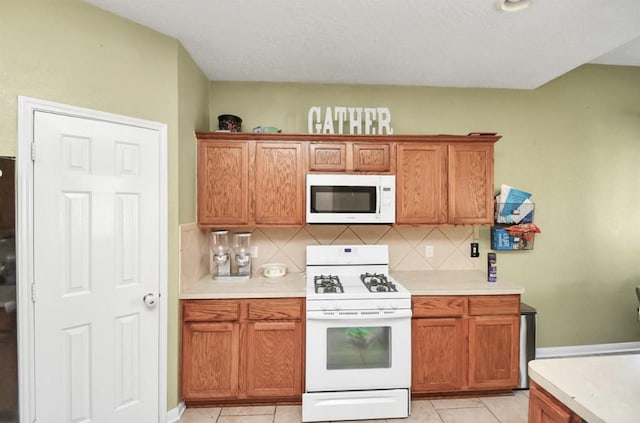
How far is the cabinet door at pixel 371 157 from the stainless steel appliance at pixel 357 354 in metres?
1.03

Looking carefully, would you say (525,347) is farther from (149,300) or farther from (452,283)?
(149,300)

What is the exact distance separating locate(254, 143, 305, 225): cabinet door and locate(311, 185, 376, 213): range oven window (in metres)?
0.14

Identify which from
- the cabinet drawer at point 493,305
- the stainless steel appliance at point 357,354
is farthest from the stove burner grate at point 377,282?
the cabinet drawer at point 493,305

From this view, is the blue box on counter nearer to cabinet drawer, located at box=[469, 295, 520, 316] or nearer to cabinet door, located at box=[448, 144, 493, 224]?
cabinet door, located at box=[448, 144, 493, 224]

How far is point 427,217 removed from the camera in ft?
8.67

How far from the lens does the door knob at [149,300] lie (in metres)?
2.01

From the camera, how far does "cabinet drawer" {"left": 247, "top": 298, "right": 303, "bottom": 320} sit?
2264 millimetres

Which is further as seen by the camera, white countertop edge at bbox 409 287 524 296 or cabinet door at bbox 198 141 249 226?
cabinet door at bbox 198 141 249 226

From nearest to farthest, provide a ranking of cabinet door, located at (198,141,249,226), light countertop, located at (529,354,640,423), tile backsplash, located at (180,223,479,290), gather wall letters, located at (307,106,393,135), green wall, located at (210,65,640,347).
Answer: light countertop, located at (529,354,640,423) < cabinet door, located at (198,141,249,226) < gather wall letters, located at (307,106,393,135) < tile backsplash, located at (180,223,479,290) < green wall, located at (210,65,640,347)

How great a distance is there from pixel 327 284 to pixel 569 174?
2.73m

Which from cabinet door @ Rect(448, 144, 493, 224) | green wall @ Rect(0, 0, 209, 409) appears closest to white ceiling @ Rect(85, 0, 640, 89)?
green wall @ Rect(0, 0, 209, 409)

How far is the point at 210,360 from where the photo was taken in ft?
7.36

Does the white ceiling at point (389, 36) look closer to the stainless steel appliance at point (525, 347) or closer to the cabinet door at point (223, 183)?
the cabinet door at point (223, 183)

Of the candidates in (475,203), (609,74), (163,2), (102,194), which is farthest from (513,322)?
Result: (163,2)
